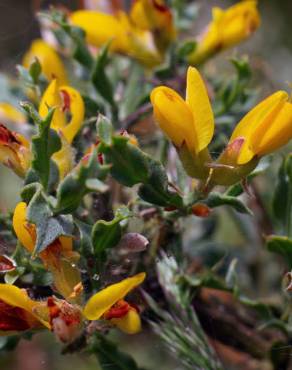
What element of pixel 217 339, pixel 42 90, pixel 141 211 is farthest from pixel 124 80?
pixel 217 339

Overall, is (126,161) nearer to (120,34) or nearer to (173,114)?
(173,114)

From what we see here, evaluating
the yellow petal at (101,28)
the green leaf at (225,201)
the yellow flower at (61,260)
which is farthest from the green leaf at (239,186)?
the yellow petal at (101,28)

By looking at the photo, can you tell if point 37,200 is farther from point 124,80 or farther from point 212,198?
point 124,80

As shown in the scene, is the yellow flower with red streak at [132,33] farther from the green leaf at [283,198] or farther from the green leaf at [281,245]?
the green leaf at [281,245]

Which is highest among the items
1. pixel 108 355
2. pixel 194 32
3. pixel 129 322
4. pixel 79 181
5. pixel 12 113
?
pixel 79 181

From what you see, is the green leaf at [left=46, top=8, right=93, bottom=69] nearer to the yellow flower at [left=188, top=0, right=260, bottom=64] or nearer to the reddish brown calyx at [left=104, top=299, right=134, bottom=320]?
the yellow flower at [left=188, top=0, right=260, bottom=64]

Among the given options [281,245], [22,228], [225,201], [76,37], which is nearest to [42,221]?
[22,228]

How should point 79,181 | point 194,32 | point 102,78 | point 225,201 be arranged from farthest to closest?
point 194,32, point 102,78, point 225,201, point 79,181
